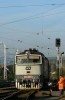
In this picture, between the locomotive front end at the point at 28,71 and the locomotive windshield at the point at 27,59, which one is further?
the locomotive windshield at the point at 27,59

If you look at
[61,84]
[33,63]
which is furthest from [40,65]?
[61,84]

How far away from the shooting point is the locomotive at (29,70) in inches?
1441

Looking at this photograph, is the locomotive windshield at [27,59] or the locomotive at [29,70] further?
the locomotive windshield at [27,59]

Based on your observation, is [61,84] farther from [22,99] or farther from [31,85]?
[31,85]

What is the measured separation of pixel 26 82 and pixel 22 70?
1.21m

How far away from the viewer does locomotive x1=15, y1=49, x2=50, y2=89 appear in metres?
36.6

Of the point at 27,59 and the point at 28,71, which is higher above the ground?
the point at 27,59

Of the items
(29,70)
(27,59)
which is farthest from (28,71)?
(27,59)

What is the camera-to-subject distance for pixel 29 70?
121 ft

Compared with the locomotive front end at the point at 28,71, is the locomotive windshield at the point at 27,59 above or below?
above

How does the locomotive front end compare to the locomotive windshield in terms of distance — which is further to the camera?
the locomotive windshield

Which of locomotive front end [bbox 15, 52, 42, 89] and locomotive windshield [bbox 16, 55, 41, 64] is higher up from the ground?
locomotive windshield [bbox 16, 55, 41, 64]

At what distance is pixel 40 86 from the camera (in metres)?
37.0

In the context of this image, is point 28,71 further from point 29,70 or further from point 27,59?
point 27,59
